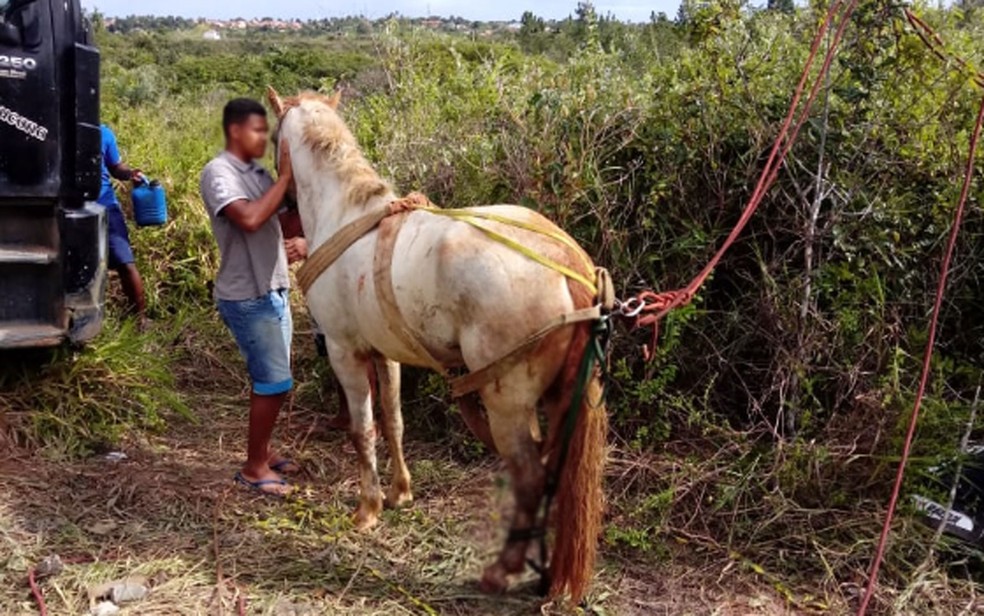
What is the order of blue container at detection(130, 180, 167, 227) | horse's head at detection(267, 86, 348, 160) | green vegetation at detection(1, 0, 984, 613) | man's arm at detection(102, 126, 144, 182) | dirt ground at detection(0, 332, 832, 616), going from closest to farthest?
dirt ground at detection(0, 332, 832, 616) → green vegetation at detection(1, 0, 984, 613) → horse's head at detection(267, 86, 348, 160) → blue container at detection(130, 180, 167, 227) → man's arm at detection(102, 126, 144, 182)

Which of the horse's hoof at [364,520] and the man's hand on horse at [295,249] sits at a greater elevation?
the man's hand on horse at [295,249]

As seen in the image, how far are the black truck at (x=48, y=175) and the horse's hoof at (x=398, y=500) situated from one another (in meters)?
1.75

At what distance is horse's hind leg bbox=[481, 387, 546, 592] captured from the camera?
2760 mm

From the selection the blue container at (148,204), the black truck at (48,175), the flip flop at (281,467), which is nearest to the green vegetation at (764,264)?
the black truck at (48,175)

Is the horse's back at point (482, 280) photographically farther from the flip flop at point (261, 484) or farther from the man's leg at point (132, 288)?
the man's leg at point (132, 288)

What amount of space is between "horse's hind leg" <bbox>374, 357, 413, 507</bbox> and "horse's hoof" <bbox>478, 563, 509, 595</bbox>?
2.85 feet

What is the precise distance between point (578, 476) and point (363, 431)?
3.63 ft

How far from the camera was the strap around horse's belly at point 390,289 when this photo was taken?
3027 millimetres

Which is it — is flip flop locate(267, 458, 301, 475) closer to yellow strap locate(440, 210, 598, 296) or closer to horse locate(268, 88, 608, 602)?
horse locate(268, 88, 608, 602)

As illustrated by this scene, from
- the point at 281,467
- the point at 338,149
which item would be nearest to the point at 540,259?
the point at 338,149

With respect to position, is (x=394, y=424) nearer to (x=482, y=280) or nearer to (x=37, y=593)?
(x=482, y=280)

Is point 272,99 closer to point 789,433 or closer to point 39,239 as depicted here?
point 39,239

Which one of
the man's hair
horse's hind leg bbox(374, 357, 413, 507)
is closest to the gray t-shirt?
the man's hair

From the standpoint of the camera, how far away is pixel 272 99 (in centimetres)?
366
